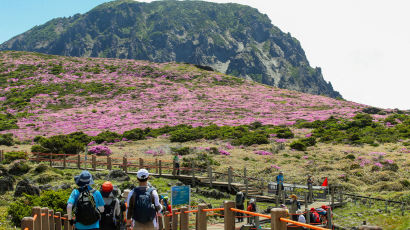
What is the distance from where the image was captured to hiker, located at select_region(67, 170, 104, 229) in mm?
6227

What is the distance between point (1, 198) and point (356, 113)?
4599 centimetres

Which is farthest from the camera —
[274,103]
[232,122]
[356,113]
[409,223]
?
[274,103]

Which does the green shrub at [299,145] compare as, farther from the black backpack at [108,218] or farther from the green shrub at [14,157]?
the black backpack at [108,218]

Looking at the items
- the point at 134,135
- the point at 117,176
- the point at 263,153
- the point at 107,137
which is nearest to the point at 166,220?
the point at 117,176

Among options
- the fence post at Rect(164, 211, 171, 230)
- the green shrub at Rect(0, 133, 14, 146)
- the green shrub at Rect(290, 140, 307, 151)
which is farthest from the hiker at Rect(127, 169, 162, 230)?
the green shrub at Rect(0, 133, 14, 146)

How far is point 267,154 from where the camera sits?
32469 millimetres

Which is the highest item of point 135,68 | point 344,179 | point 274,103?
point 135,68

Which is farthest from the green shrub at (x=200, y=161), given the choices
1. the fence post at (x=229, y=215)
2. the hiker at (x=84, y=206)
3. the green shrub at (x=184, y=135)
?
the hiker at (x=84, y=206)

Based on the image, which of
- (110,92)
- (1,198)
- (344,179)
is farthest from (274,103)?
(1,198)

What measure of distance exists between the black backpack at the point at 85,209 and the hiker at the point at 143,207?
63 centimetres

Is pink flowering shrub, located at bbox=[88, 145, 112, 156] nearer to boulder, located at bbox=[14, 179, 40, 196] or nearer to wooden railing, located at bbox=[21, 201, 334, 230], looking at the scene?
boulder, located at bbox=[14, 179, 40, 196]

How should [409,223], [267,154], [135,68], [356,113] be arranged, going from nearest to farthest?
[409,223] → [267,154] → [356,113] → [135,68]

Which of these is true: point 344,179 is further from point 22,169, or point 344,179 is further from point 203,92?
point 203,92

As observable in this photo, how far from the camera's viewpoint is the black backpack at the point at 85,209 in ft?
20.4
